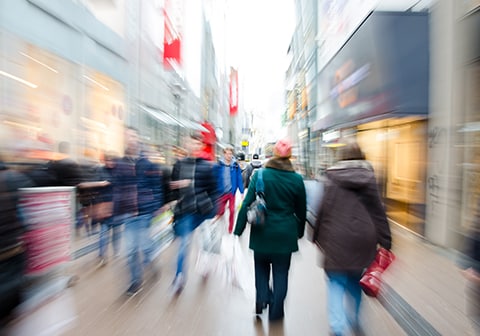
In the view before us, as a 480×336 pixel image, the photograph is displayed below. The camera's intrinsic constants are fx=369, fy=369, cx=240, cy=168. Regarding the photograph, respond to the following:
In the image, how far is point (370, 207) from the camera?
292 cm

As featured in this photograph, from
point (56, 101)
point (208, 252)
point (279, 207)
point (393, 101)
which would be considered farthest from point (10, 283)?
point (56, 101)

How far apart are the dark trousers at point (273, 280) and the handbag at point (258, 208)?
38 centimetres

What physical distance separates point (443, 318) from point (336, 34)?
39.8ft

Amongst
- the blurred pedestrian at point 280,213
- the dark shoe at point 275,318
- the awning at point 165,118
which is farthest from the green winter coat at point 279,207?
the awning at point 165,118

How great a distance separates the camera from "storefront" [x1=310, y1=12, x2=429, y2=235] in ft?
25.0

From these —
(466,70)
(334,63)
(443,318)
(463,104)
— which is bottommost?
(443,318)

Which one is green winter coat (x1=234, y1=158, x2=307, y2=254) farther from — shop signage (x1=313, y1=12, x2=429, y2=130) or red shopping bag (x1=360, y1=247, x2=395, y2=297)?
shop signage (x1=313, y1=12, x2=429, y2=130)

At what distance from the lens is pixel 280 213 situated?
3355 mm

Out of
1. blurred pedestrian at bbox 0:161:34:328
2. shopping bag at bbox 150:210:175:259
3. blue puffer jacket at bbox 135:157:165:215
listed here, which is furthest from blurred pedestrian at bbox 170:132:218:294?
blurred pedestrian at bbox 0:161:34:328

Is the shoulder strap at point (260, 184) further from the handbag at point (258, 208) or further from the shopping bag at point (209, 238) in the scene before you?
the shopping bag at point (209, 238)

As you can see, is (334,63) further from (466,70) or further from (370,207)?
(370,207)

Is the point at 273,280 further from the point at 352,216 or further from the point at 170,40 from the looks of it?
the point at 170,40

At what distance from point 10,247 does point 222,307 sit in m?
2.62

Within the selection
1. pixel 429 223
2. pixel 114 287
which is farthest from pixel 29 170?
Result: pixel 429 223
